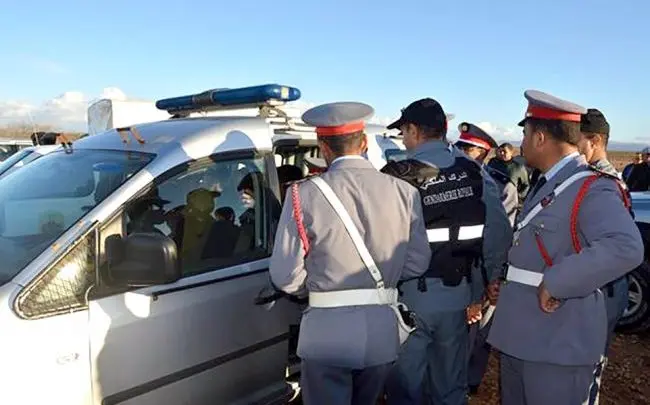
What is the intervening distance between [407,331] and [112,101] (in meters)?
2.77

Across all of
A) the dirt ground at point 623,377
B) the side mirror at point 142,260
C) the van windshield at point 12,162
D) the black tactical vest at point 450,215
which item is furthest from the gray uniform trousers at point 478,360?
the van windshield at point 12,162

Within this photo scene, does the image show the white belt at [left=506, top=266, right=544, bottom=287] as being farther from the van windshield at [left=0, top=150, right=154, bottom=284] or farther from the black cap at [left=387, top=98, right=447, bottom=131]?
the van windshield at [left=0, top=150, right=154, bottom=284]

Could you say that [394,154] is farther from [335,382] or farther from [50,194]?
[50,194]

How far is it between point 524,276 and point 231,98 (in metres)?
2.04

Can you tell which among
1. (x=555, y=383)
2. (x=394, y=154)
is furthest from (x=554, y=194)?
(x=394, y=154)

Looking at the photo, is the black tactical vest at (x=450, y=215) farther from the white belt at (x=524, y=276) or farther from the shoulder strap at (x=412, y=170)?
the white belt at (x=524, y=276)

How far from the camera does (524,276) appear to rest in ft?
8.13

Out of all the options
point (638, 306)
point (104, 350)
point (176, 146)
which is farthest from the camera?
point (638, 306)

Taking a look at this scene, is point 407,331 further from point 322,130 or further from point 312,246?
point 322,130

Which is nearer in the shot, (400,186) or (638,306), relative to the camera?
(400,186)

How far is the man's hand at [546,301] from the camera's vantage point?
2.25m

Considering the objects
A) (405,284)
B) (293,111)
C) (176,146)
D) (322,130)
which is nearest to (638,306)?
(405,284)

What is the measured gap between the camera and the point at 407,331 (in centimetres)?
256

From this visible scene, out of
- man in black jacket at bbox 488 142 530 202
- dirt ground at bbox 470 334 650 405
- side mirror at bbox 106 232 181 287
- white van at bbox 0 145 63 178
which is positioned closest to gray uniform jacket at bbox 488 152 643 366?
side mirror at bbox 106 232 181 287
